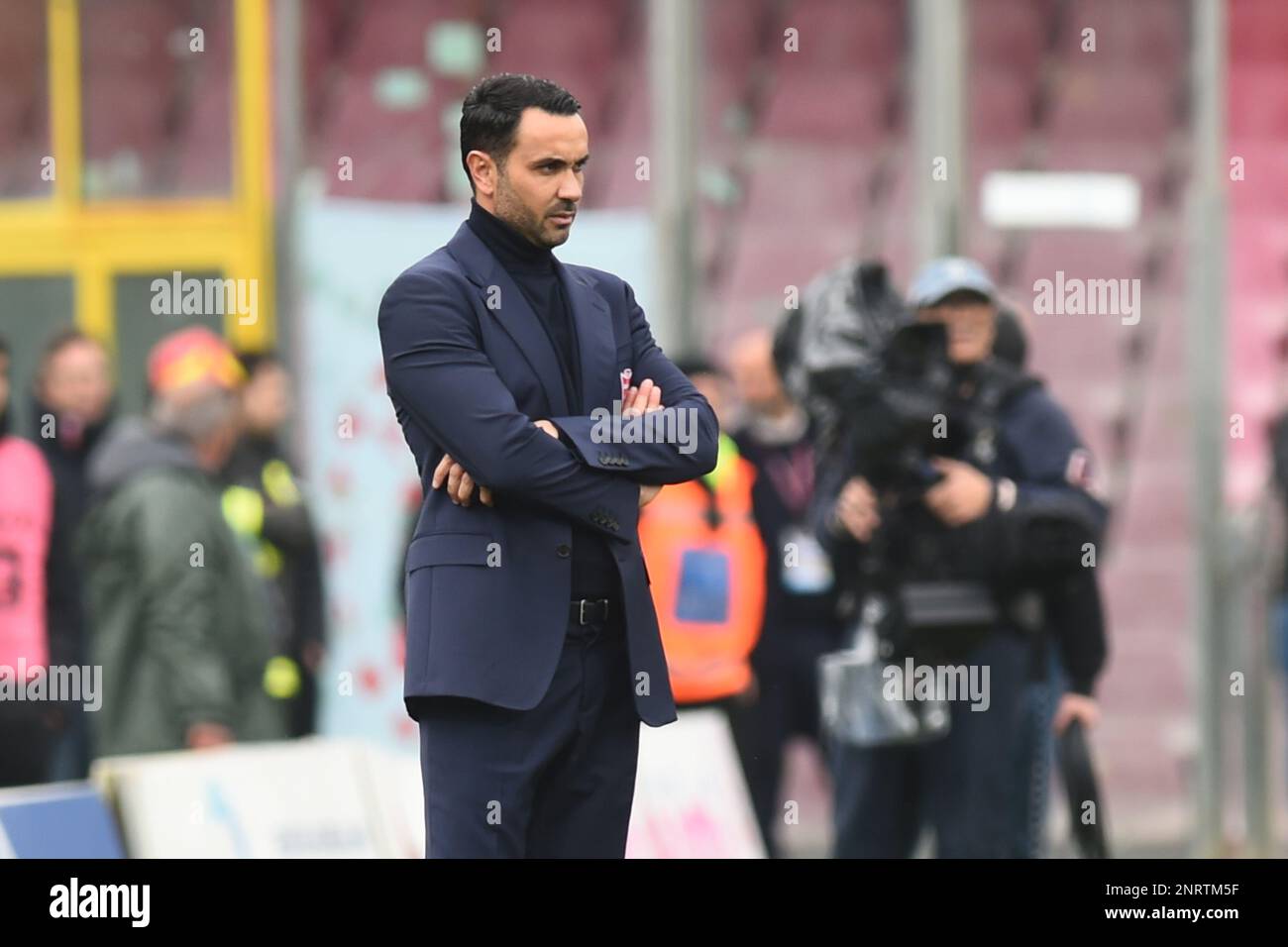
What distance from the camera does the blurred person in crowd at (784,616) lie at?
27.6 ft

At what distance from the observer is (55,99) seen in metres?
10.5

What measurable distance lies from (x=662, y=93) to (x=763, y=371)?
186 cm

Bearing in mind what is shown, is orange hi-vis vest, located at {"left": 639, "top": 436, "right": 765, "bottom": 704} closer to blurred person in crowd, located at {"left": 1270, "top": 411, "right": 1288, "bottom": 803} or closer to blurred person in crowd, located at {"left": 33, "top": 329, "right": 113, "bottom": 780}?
blurred person in crowd, located at {"left": 33, "top": 329, "right": 113, "bottom": 780}

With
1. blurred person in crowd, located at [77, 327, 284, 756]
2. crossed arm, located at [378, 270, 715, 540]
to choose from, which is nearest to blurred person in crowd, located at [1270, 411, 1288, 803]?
blurred person in crowd, located at [77, 327, 284, 756]

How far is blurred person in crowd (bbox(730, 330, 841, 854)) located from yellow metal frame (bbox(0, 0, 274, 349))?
257cm

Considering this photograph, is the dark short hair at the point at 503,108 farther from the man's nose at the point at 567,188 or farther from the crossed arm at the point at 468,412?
the crossed arm at the point at 468,412

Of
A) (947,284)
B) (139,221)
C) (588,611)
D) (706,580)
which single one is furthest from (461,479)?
(139,221)

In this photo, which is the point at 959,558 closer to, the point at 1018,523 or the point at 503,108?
the point at 1018,523

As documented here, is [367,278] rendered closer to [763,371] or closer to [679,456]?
[763,371]

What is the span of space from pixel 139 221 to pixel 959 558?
492 cm

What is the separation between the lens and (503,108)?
4.40 metres

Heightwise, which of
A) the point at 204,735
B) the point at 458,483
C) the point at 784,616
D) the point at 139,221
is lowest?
the point at 204,735

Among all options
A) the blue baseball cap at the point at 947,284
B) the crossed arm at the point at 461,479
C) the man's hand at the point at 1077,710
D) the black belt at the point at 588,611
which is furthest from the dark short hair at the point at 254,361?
the black belt at the point at 588,611

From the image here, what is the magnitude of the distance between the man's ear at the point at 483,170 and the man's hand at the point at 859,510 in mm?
2397
